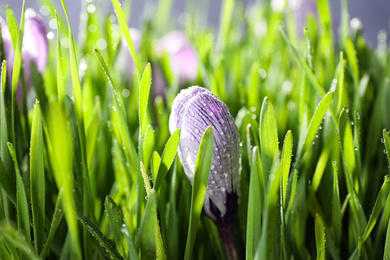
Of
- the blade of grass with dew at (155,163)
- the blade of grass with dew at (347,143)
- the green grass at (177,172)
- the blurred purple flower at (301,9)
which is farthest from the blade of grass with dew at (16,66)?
the blurred purple flower at (301,9)

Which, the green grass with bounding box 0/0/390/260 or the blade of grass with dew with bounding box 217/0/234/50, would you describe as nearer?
the green grass with bounding box 0/0/390/260

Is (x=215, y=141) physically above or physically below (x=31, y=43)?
below

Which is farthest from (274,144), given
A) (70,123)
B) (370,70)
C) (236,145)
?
(370,70)

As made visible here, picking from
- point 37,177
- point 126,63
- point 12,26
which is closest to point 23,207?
point 37,177

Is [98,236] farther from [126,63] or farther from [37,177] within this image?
[126,63]

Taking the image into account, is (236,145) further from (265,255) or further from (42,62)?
(42,62)

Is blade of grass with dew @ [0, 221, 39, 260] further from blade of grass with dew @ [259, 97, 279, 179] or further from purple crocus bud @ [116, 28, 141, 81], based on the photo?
purple crocus bud @ [116, 28, 141, 81]

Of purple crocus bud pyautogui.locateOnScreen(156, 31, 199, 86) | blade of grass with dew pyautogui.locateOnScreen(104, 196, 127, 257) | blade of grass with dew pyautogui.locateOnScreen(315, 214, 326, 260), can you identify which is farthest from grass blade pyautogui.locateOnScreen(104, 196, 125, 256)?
purple crocus bud pyautogui.locateOnScreen(156, 31, 199, 86)
